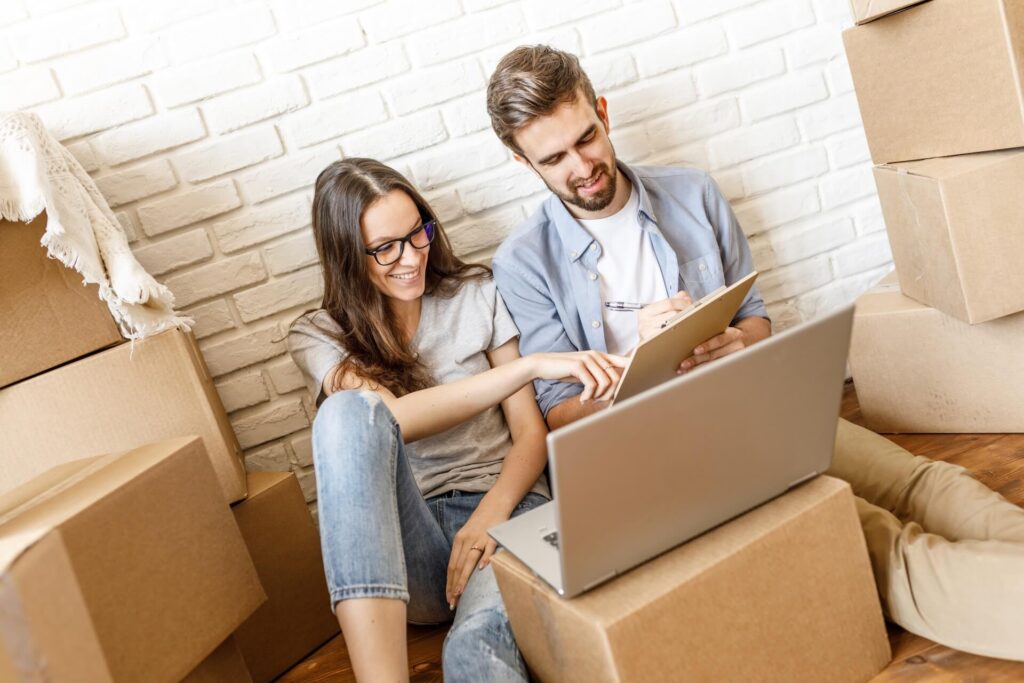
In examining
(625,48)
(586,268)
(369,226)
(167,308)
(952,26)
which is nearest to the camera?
(952,26)

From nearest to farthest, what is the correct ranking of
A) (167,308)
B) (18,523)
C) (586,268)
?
(18,523) → (167,308) → (586,268)

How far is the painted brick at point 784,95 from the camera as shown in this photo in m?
1.87

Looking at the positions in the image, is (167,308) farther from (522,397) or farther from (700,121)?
(700,121)

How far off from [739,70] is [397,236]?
82 cm

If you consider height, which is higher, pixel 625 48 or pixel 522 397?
pixel 625 48

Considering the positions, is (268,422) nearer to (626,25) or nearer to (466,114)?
(466,114)

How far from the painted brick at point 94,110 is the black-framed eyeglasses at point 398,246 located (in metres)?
0.53

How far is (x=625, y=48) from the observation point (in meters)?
1.80

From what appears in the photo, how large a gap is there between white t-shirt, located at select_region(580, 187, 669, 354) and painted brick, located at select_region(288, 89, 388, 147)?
459 millimetres

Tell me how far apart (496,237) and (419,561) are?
719 mm

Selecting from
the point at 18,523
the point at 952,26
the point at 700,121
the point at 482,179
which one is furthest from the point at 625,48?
the point at 18,523

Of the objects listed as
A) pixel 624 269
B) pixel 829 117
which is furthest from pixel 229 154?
pixel 829 117

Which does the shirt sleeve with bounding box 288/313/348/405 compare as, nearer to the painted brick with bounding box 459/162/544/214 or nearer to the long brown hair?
the long brown hair

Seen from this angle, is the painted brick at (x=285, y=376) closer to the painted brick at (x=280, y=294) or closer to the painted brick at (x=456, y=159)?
the painted brick at (x=280, y=294)
